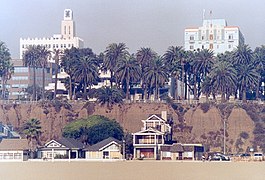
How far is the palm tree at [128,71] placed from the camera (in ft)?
369

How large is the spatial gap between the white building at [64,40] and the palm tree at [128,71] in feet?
209

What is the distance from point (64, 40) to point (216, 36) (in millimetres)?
38958

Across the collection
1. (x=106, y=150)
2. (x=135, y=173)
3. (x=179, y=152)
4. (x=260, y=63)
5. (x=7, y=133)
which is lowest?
(x=135, y=173)

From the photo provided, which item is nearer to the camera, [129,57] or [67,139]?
[67,139]

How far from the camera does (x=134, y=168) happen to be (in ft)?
220

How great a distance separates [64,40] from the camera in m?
178

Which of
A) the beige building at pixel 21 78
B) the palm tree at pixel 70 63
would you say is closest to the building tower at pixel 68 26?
the beige building at pixel 21 78

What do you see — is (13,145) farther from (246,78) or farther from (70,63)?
(246,78)

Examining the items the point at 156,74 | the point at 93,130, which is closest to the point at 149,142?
the point at 93,130

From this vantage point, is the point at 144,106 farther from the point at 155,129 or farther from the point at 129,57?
the point at 155,129

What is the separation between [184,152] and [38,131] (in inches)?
639

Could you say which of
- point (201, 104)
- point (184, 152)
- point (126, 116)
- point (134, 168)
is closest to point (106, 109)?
A: point (126, 116)

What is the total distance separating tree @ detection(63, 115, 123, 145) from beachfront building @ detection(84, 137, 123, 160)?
5.84 meters

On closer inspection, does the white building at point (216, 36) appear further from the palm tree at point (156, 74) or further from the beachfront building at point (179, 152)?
the beachfront building at point (179, 152)
